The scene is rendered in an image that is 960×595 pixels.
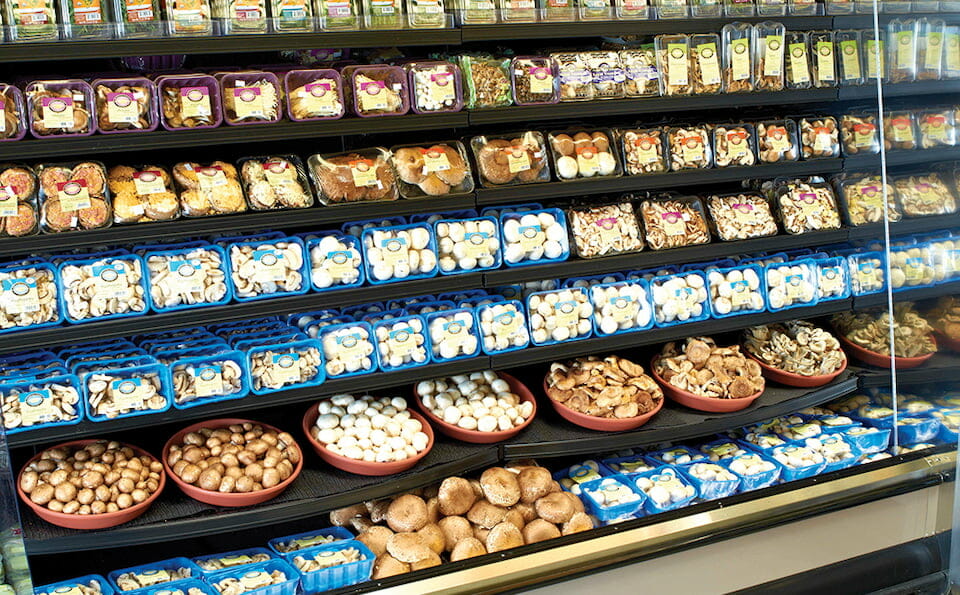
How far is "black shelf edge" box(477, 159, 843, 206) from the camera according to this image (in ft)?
10.8

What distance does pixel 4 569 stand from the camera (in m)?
2.41

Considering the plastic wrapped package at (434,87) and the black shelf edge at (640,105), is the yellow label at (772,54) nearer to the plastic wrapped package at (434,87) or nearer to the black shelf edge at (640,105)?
the black shelf edge at (640,105)

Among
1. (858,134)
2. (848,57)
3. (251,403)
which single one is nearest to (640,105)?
(848,57)

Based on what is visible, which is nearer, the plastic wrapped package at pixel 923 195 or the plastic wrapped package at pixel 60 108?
the plastic wrapped package at pixel 60 108

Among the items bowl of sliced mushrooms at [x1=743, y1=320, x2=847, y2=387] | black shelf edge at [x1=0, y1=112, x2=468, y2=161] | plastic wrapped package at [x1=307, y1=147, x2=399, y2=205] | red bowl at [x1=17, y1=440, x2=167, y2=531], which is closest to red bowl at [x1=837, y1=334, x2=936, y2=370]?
bowl of sliced mushrooms at [x1=743, y1=320, x2=847, y2=387]

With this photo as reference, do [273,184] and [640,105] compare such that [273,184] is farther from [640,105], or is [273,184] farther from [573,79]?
[640,105]

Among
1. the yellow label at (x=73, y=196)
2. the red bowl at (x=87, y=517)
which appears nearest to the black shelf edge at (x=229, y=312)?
the yellow label at (x=73, y=196)

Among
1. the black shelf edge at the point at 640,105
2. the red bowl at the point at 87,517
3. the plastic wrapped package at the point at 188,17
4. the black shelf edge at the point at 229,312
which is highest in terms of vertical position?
the plastic wrapped package at the point at 188,17

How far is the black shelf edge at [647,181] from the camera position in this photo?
10.8ft

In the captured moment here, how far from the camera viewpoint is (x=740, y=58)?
142 inches

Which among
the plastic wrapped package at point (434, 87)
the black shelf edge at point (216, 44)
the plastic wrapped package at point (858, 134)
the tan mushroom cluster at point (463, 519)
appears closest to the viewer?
the black shelf edge at point (216, 44)

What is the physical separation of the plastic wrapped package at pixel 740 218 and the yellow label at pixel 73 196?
240 cm

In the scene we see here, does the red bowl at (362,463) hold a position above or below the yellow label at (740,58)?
below

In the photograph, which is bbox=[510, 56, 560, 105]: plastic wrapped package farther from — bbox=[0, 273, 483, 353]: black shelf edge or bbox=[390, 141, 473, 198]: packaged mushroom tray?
bbox=[0, 273, 483, 353]: black shelf edge
